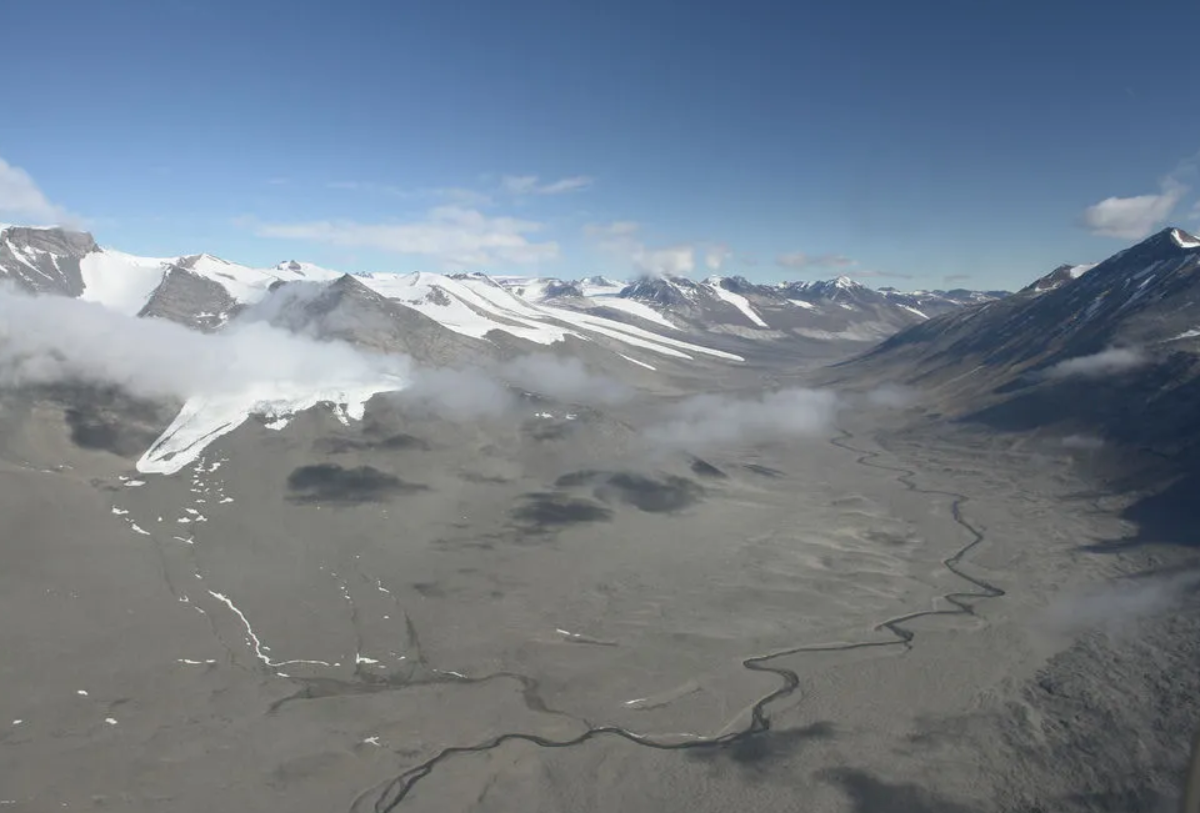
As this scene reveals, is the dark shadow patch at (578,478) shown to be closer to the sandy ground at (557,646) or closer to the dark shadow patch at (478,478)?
the sandy ground at (557,646)

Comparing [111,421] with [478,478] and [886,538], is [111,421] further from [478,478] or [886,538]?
[886,538]

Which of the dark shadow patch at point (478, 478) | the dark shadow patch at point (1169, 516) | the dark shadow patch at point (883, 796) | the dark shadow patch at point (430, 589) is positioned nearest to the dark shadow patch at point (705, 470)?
the dark shadow patch at point (478, 478)

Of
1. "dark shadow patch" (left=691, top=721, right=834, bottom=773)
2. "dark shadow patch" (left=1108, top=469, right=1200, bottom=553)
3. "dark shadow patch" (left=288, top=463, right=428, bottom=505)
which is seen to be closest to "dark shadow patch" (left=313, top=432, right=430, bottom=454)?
"dark shadow patch" (left=288, top=463, right=428, bottom=505)

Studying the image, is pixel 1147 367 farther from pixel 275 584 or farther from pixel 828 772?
pixel 275 584

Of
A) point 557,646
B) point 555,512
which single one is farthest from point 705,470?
point 557,646

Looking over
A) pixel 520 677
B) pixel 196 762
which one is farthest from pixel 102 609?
pixel 520 677
